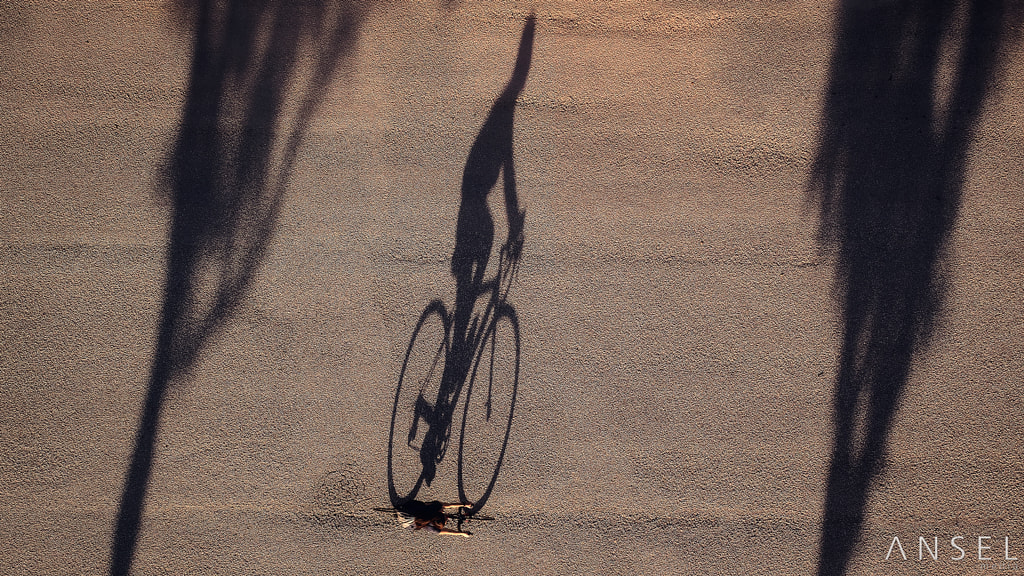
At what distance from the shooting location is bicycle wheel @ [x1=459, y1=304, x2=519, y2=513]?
4.88m

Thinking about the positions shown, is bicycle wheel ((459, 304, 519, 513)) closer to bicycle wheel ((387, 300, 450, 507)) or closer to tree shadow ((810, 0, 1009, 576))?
bicycle wheel ((387, 300, 450, 507))

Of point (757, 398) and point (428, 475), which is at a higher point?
point (757, 398)

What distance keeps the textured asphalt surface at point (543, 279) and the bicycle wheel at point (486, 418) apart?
12cm

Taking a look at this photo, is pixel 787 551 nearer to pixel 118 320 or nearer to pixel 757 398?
pixel 757 398

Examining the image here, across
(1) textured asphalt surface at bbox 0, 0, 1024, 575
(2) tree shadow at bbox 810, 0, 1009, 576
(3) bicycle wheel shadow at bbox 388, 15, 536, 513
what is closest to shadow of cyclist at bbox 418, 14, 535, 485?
(3) bicycle wheel shadow at bbox 388, 15, 536, 513

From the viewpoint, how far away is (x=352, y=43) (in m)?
5.10

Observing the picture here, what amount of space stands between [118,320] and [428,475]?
10.0 feet

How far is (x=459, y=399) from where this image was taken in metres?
4.89

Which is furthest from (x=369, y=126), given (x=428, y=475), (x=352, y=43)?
(x=428, y=475)

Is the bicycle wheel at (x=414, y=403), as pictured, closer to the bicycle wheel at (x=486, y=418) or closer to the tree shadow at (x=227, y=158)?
the bicycle wheel at (x=486, y=418)

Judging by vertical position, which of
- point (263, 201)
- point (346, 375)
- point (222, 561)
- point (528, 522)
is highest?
point (263, 201)

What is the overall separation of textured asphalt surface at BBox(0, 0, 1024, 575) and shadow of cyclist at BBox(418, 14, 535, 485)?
4.7 inches

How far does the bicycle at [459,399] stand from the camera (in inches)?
192

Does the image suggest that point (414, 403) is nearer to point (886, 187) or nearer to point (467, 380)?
point (467, 380)
